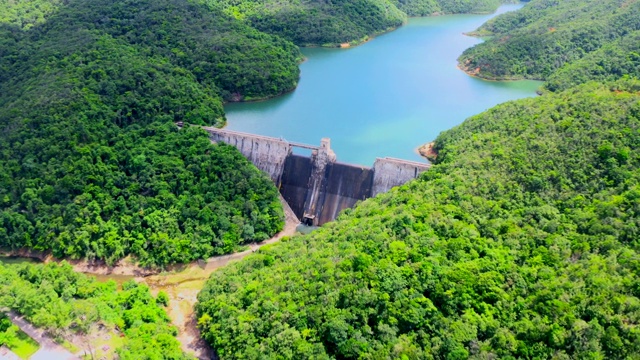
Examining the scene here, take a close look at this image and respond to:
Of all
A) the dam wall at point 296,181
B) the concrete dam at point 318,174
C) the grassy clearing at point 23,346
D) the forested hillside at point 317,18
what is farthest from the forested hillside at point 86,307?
the forested hillside at point 317,18

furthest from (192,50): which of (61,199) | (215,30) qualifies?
(61,199)

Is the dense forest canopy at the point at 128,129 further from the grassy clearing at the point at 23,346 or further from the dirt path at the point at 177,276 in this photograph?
the grassy clearing at the point at 23,346

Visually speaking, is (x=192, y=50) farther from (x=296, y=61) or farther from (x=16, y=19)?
(x=16, y=19)

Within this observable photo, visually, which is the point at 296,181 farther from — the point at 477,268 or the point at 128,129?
the point at 477,268

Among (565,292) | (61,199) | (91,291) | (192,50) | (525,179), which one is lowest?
(91,291)

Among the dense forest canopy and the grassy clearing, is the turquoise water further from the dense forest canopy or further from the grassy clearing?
the grassy clearing

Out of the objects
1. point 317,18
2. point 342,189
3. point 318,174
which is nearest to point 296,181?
point 318,174
